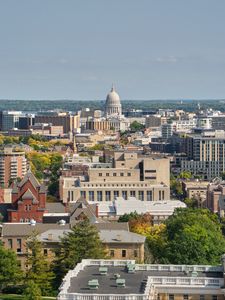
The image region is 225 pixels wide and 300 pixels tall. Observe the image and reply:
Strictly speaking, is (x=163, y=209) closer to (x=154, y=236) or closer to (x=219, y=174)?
(x=154, y=236)

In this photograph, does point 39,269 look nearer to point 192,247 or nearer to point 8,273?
point 8,273

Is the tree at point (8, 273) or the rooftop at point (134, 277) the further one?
the tree at point (8, 273)

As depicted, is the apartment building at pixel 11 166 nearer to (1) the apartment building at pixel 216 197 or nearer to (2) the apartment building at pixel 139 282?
(1) the apartment building at pixel 216 197

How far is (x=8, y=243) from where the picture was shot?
240 feet

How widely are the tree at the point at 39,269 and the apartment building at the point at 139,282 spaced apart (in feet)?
25.0

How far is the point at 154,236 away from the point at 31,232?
38.9ft

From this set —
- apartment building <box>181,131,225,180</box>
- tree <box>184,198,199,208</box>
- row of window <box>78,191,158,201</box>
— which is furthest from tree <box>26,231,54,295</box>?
apartment building <box>181,131,225,180</box>

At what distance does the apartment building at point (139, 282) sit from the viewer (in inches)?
1766

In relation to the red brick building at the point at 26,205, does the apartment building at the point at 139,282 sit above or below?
above

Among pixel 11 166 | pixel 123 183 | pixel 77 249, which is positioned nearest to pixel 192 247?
pixel 77 249

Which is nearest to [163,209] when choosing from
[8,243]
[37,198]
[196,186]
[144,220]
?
[144,220]

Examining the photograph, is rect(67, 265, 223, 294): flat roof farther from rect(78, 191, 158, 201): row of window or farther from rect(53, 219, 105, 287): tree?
rect(78, 191, 158, 201): row of window

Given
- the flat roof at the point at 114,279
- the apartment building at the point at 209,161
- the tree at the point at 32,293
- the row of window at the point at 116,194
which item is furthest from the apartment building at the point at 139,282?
the apartment building at the point at 209,161

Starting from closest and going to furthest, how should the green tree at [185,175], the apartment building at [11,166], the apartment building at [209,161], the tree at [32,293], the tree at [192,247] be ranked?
the tree at [32,293], the tree at [192,247], the apartment building at [11,166], the green tree at [185,175], the apartment building at [209,161]
